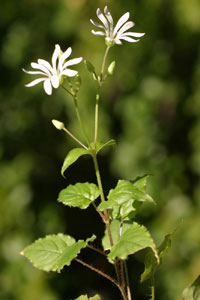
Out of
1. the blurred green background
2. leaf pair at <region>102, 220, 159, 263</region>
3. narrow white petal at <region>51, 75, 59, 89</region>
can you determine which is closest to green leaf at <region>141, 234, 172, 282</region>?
leaf pair at <region>102, 220, 159, 263</region>

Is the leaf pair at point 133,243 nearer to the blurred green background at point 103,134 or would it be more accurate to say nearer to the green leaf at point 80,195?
the green leaf at point 80,195

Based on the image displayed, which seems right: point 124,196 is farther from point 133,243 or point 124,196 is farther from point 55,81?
point 55,81

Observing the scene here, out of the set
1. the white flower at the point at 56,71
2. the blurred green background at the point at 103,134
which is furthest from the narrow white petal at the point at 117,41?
the blurred green background at the point at 103,134

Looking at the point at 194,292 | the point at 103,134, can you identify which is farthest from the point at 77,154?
the point at 103,134

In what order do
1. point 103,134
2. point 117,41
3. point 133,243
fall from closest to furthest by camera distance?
1. point 133,243
2. point 117,41
3. point 103,134

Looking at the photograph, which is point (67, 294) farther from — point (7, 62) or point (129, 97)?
point (7, 62)
